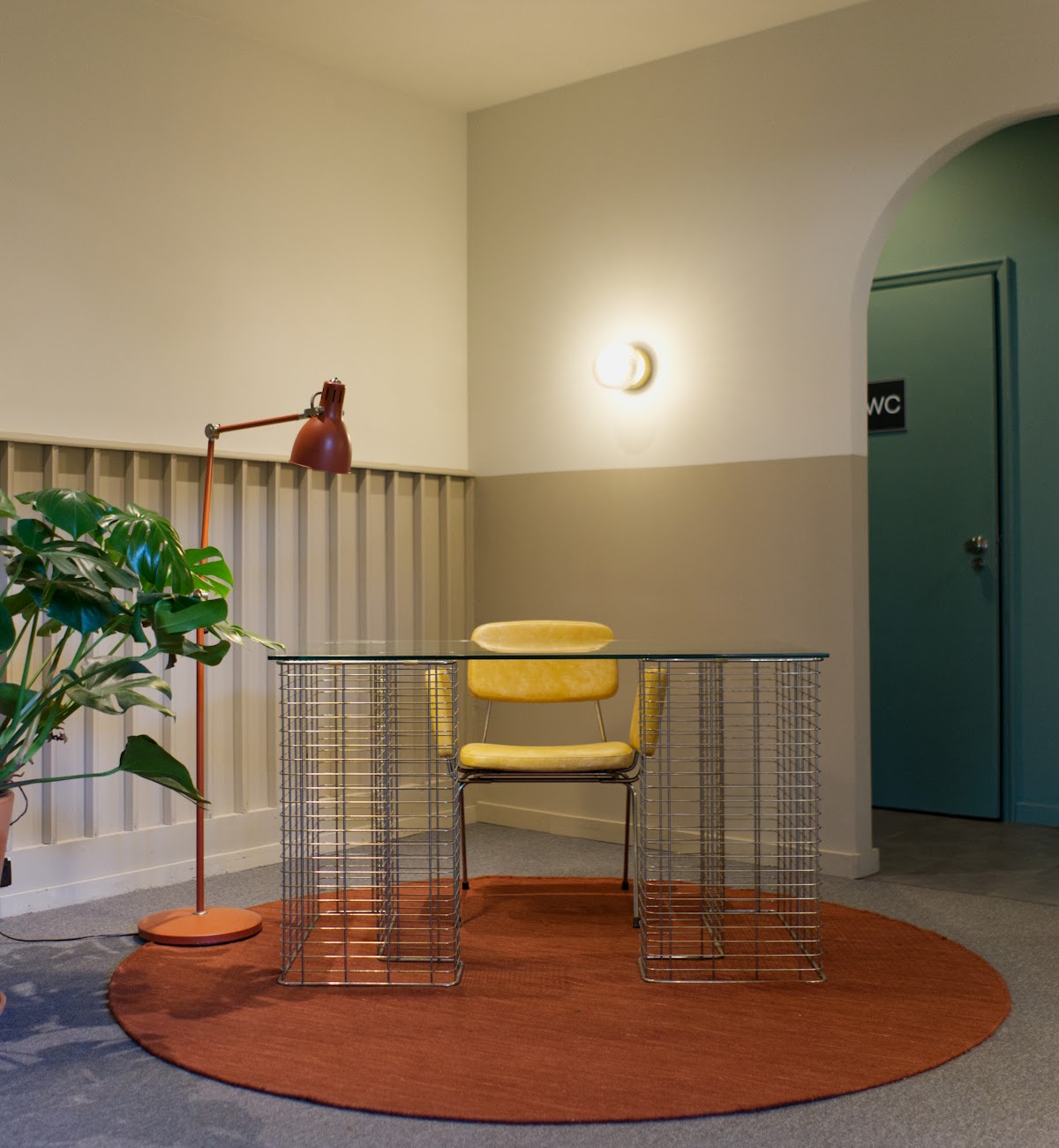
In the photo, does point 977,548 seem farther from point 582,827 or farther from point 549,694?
point 549,694

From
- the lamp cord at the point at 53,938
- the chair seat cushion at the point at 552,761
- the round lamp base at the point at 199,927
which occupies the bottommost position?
the lamp cord at the point at 53,938

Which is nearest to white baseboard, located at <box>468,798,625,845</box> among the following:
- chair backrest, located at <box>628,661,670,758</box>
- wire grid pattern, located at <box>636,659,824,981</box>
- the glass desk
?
wire grid pattern, located at <box>636,659,824,981</box>

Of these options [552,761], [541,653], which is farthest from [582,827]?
[541,653]

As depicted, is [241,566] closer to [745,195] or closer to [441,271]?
[441,271]

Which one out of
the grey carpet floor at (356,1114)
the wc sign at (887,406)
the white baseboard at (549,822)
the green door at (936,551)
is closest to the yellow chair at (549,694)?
the white baseboard at (549,822)

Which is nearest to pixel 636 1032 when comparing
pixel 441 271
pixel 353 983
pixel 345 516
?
pixel 353 983

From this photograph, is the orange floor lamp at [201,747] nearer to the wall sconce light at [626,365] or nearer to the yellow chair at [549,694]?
the yellow chair at [549,694]

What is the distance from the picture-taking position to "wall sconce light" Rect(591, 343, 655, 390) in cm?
500

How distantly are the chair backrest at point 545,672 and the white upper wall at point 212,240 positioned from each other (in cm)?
121

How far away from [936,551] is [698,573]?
1443 mm

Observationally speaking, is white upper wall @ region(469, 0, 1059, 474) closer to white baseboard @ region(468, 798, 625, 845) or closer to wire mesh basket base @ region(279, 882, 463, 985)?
white baseboard @ region(468, 798, 625, 845)

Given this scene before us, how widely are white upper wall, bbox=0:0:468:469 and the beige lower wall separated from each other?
0.57 meters

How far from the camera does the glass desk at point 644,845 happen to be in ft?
10.9

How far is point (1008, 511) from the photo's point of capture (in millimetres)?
5492
